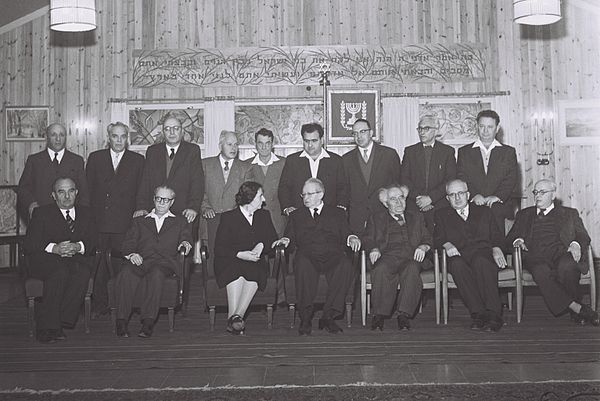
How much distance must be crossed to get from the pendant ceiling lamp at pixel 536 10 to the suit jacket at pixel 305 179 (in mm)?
1881

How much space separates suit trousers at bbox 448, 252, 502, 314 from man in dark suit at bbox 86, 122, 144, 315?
2.50 metres

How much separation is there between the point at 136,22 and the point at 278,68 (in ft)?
6.14

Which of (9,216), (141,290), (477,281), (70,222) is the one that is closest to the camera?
(141,290)

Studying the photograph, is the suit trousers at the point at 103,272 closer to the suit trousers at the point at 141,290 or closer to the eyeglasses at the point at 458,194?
the suit trousers at the point at 141,290

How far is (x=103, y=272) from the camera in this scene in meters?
5.62

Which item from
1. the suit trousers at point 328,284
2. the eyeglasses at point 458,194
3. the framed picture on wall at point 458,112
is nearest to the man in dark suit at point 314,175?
the suit trousers at point 328,284

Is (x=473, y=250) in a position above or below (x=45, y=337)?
above

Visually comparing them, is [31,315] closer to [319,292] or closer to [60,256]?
[60,256]

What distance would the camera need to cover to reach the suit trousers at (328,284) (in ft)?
16.5

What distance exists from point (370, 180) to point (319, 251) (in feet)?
2.98

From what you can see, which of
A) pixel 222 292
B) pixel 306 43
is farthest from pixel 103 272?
pixel 306 43

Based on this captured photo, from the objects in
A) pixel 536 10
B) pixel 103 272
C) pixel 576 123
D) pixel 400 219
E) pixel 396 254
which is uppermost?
pixel 536 10

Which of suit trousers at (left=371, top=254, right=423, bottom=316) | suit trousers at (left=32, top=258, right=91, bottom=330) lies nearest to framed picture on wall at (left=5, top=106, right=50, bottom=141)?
suit trousers at (left=32, top=258, right=91, bottom=330)

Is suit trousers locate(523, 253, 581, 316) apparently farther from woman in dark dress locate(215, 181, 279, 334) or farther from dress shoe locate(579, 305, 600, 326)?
woman in dark dress locate(215, 181, 279, 334)
